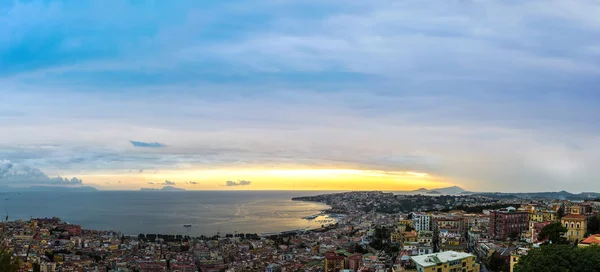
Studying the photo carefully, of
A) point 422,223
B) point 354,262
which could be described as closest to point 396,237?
point 422,223

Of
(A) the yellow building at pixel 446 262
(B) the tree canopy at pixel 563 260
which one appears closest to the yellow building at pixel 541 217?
(A) the yellow building at pixel 446 262

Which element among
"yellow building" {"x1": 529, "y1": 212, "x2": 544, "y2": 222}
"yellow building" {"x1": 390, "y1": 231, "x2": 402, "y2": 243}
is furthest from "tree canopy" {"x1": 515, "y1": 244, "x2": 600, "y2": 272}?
"yellow building" {"x1": 390, "y1": 231, "x2": 402, "y2": 243}

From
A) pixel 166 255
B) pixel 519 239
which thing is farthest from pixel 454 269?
pixel 166 255

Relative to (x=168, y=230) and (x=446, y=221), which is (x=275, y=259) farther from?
(x=168, y=230)

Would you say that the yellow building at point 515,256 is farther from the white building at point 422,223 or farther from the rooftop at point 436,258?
the white building at point 422,223

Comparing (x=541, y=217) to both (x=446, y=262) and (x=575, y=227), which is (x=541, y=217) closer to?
(x=575, y=227)

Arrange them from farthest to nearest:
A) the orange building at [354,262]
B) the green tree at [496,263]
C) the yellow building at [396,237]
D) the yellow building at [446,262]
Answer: the yellow building at [396,237] < the orange building at [354,262] < the green tree at [496,263] < the yellow building at [446,262]

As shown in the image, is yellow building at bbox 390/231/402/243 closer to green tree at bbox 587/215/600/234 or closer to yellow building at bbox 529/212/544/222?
yellow building at bbox 529/212/544/222
